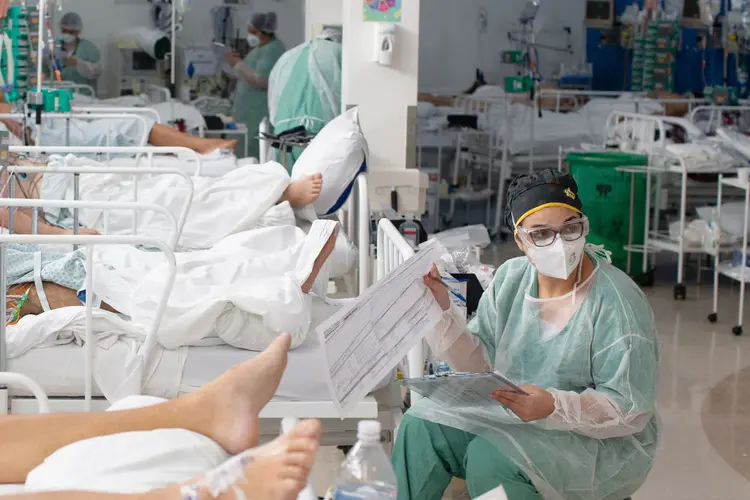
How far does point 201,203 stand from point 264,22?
451 centimetres

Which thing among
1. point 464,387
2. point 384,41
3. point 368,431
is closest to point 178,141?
point 384,41

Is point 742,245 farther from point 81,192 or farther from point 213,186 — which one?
point 81,192

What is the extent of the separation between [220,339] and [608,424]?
1057mm

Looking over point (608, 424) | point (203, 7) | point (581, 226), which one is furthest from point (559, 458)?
point (203, 7)

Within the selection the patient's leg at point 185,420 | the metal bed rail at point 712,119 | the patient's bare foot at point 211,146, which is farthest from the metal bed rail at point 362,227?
the metal bed rail at point 712,119

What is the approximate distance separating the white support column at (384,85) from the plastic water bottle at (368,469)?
3340 mm

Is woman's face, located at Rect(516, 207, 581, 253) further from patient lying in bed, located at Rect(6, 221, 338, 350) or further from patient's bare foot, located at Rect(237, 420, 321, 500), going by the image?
patient's bare foot, located at Rect(237, 420, 321, 500)

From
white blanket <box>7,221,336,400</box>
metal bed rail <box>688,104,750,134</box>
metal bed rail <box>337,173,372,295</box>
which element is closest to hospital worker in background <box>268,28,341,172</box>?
metal bed rail <box>337,173,372,295</box>

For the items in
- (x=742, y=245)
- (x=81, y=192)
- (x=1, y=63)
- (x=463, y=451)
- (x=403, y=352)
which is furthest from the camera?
(x=742, y=245)

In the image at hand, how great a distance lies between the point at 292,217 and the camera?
409 cm

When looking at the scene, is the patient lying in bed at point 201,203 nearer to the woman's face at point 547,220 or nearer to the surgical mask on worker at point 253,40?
the woman's face at point 547,220

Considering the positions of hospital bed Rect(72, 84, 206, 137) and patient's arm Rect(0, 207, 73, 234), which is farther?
hospital bed Rect(72, 84, 206, 137)

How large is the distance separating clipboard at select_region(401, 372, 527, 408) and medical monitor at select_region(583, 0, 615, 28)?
7.72 m

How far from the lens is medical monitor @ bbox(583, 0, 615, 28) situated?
9.43m
